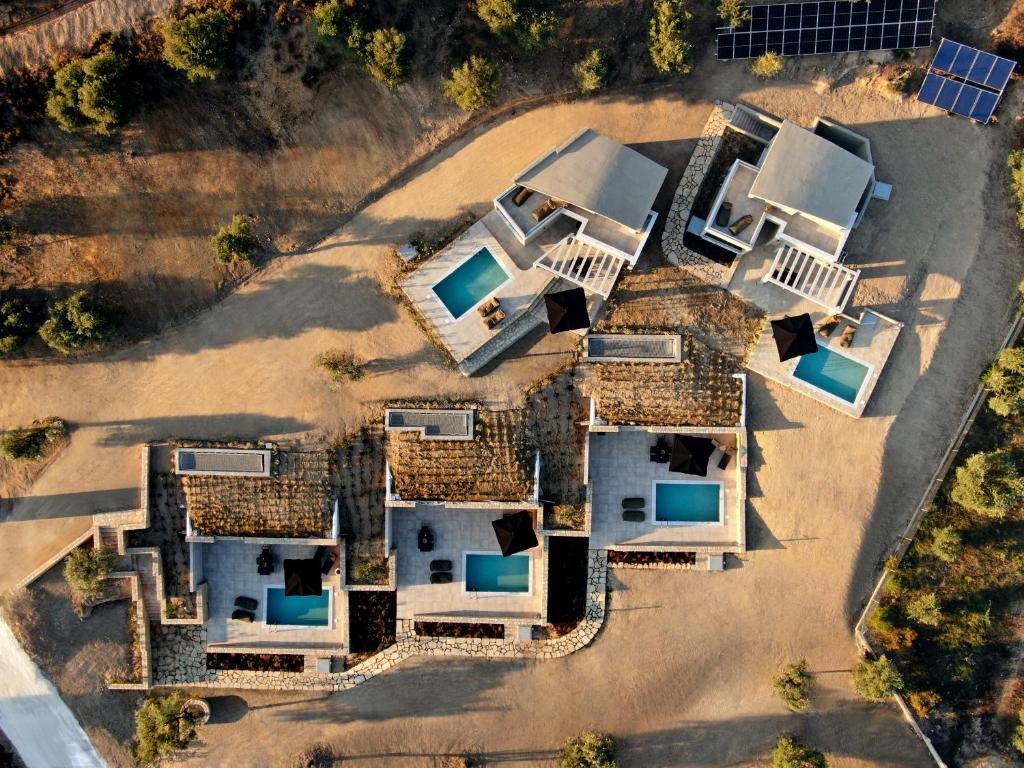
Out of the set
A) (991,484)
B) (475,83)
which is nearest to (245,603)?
(475,83)

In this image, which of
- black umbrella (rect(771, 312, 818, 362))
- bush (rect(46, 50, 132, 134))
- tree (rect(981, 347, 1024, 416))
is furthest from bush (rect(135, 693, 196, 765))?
tree (rect(981, 347, 1024, 416))

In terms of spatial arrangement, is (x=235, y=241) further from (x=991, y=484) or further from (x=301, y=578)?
(x=991, y=484)

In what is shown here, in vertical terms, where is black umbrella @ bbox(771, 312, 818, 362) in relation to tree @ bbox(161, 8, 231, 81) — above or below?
below

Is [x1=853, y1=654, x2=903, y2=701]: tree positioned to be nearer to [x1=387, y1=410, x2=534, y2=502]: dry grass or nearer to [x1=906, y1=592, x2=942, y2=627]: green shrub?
[x1=906, y1=592, x2=942, y2=627]: green shrub

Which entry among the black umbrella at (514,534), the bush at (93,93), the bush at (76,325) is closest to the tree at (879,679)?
the black umbrella at (514,534)

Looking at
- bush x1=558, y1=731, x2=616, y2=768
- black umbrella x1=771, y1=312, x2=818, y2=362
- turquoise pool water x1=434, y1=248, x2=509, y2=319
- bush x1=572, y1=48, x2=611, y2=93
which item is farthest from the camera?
turquoise pool water x1=434, y1=248, x2=509, y2=319

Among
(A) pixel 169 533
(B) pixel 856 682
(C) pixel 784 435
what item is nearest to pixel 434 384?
(A) pixel 169 533
